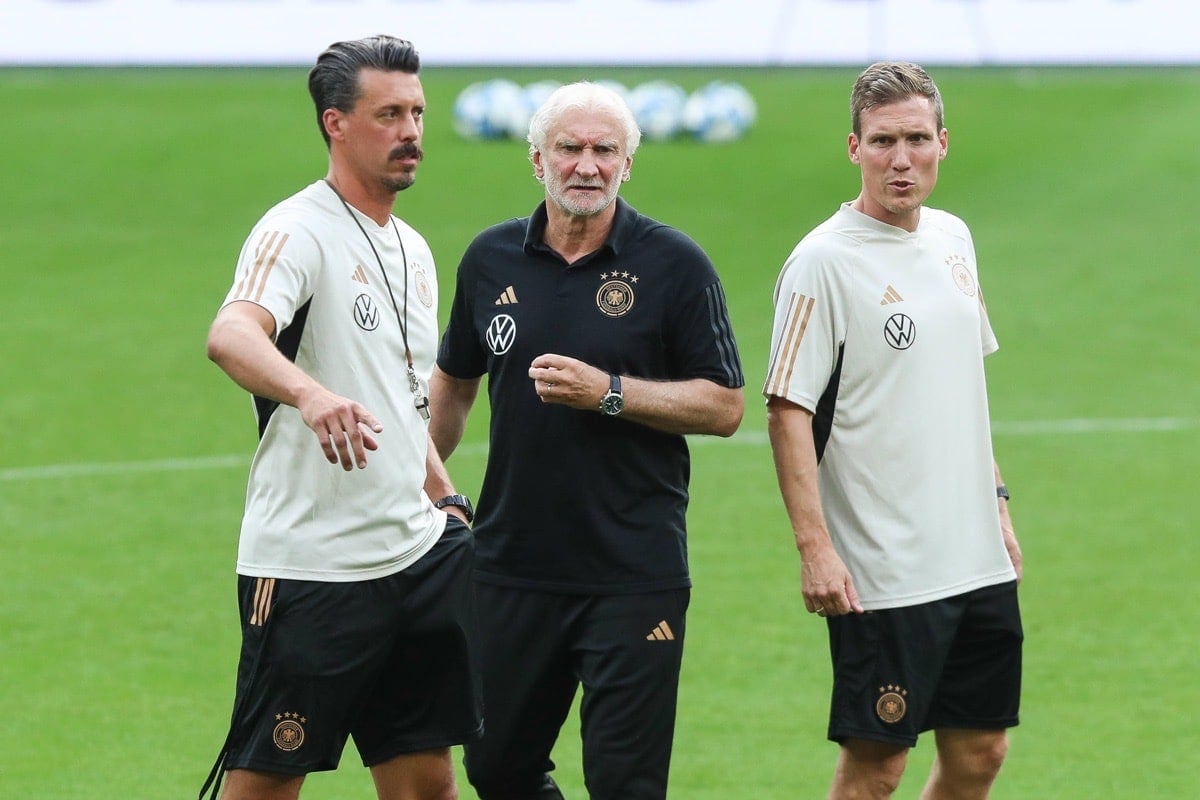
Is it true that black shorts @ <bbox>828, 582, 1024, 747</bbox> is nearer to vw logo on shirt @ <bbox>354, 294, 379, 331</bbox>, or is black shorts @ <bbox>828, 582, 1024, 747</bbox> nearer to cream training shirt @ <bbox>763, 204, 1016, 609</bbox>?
cream training shirt @ <bbox>763, 204, 1016, 609</bbox>

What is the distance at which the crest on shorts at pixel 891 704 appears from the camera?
5449mm

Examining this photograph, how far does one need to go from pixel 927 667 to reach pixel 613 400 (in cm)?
122

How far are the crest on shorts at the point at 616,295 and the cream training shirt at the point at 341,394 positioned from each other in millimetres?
615

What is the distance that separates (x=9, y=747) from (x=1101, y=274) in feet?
43.3

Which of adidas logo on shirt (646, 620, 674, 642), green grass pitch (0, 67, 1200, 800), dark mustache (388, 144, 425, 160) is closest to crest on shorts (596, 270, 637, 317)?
dark mustache (388, 144, 425, 160)

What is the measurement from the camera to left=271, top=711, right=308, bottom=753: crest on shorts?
16.8ft

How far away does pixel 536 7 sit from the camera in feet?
80.9

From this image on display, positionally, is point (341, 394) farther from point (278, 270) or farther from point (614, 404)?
point (614, 404)

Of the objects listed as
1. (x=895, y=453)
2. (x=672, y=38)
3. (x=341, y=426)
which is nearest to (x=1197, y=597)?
(x=895, y=453)

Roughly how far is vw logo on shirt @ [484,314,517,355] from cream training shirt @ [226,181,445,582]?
42 centimetres

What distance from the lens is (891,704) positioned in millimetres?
5453

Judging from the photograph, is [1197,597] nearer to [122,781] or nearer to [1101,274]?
[122,781]

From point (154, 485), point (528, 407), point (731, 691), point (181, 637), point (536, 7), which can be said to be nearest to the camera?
point (528, 407)

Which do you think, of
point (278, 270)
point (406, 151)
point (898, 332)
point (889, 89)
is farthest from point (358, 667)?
point (889, 89)
